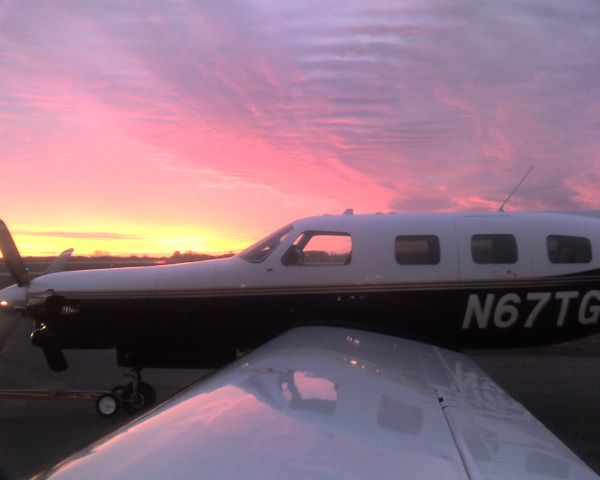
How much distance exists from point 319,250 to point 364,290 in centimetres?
75

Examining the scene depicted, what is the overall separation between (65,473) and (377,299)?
5198 mm

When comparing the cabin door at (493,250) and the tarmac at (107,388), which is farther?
the cabin door at (493,250)

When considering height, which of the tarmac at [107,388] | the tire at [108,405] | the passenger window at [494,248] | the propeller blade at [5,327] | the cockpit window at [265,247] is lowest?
the tarmac at [107,388]

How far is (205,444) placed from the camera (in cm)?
265

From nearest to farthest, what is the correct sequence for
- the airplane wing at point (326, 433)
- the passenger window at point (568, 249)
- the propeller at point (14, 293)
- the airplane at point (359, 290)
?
1. the airplane wing at point (326, 433)
2. the airplane at point (359, 290)
3. the passenger window at point (568, 249)
4. the propeller at point (14, 293)

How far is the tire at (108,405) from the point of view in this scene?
302 inches

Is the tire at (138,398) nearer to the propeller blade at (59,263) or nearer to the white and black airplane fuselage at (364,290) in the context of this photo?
the white and black airplane fuselage at (364,290)

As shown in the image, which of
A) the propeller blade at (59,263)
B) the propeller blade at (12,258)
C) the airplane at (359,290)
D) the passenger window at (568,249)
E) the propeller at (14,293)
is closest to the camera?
the airplane at (359,290)

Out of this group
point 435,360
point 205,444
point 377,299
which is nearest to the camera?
point 205,444

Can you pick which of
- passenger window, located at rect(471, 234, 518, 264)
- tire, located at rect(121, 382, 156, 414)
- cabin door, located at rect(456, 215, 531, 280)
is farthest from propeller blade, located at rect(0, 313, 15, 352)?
passenger window, located at rect(471, 234, 518, 264)

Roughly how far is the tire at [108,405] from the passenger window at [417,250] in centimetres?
398

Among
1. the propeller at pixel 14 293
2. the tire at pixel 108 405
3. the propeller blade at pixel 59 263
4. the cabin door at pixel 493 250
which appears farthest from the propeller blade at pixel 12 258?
the cabin door at pixel 493 250

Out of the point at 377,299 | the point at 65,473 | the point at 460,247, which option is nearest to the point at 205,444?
the point at 65,473

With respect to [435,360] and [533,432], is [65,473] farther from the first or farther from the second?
[435,360]
